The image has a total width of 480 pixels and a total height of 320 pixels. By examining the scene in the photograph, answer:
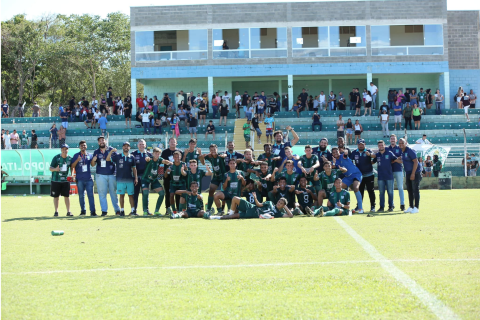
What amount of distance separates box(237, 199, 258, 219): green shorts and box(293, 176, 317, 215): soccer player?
1032 mm

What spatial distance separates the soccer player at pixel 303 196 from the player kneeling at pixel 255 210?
513 millimetres

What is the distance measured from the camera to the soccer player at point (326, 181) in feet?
47.0

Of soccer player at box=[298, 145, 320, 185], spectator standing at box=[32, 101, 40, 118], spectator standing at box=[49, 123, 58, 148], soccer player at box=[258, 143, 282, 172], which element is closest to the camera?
soccer player at box=[298, 145, 320, 185]

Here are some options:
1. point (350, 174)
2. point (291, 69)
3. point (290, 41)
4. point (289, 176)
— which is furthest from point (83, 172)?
point (290, 41)

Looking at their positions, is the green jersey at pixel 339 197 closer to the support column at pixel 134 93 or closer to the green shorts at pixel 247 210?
the green shorts at pixel 247 210

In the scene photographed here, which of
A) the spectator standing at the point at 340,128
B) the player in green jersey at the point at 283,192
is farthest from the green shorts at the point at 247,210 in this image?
the spectator standing at the point at 340,128

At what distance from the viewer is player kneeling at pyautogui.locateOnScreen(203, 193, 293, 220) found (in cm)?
1361

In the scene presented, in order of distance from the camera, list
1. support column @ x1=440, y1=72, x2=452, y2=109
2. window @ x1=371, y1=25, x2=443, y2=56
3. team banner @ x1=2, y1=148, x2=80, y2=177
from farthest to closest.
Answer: support column @ x1=440, y1=72, x2=452, y2=109 < window @ x1=371, y1=25, x2=443, y2=56 < team banner @ x1=2, y1=148, x2=80, y2=177

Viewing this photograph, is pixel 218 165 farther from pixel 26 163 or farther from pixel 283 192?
pixel 26 163

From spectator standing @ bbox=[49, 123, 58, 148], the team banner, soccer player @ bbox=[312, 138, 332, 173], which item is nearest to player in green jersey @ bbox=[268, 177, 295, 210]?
soccer player @ bbox=[312, 138, 332, 173]

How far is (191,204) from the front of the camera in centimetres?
1423

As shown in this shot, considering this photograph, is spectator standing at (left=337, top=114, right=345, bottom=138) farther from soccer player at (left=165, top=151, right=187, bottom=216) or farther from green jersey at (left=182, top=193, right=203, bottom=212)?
green jersey at (left=182, top=193, right=203, bottom=212)

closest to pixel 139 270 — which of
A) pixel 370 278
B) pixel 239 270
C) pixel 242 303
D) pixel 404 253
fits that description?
pixel 239 270

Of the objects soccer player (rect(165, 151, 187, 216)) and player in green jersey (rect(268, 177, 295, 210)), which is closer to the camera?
Answer: player in green jersey (rect(268, 177, 295, 210))
